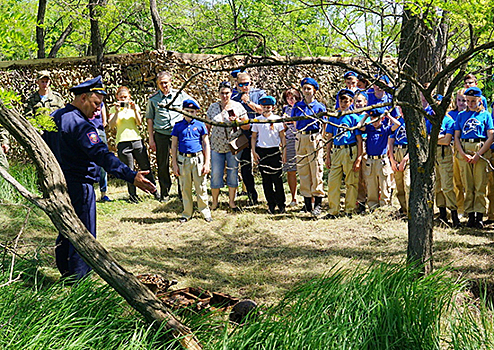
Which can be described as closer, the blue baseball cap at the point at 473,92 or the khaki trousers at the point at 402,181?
the blue baseball cap at the point at 473,92

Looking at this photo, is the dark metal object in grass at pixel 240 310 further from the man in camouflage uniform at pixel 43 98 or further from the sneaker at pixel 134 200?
the man in camouflage uniform at pixel 43 98

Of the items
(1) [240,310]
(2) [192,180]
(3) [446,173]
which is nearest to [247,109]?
(2) [192,180]

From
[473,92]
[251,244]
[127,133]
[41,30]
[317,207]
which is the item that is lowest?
[251,244]

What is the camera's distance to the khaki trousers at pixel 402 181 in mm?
7719

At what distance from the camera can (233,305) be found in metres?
4.55

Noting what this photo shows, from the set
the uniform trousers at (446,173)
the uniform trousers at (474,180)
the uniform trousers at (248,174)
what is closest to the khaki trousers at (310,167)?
the uniform trousers at (248,174)

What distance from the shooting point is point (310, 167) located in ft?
27.5

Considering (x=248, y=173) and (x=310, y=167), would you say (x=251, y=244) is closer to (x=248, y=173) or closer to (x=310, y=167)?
(x=310, y=167)

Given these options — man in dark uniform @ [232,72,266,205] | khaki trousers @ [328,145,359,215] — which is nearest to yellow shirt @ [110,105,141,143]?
man in dark uniform @ [232,72,266,205]

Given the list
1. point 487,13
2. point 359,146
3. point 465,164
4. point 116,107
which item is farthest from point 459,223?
point 116,107

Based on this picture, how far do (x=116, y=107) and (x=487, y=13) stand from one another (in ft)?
21.4

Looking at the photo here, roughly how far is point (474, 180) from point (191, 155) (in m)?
3.73

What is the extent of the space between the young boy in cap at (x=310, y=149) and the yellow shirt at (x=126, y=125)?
111 inches

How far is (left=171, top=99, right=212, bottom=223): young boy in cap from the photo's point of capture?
7.96m
